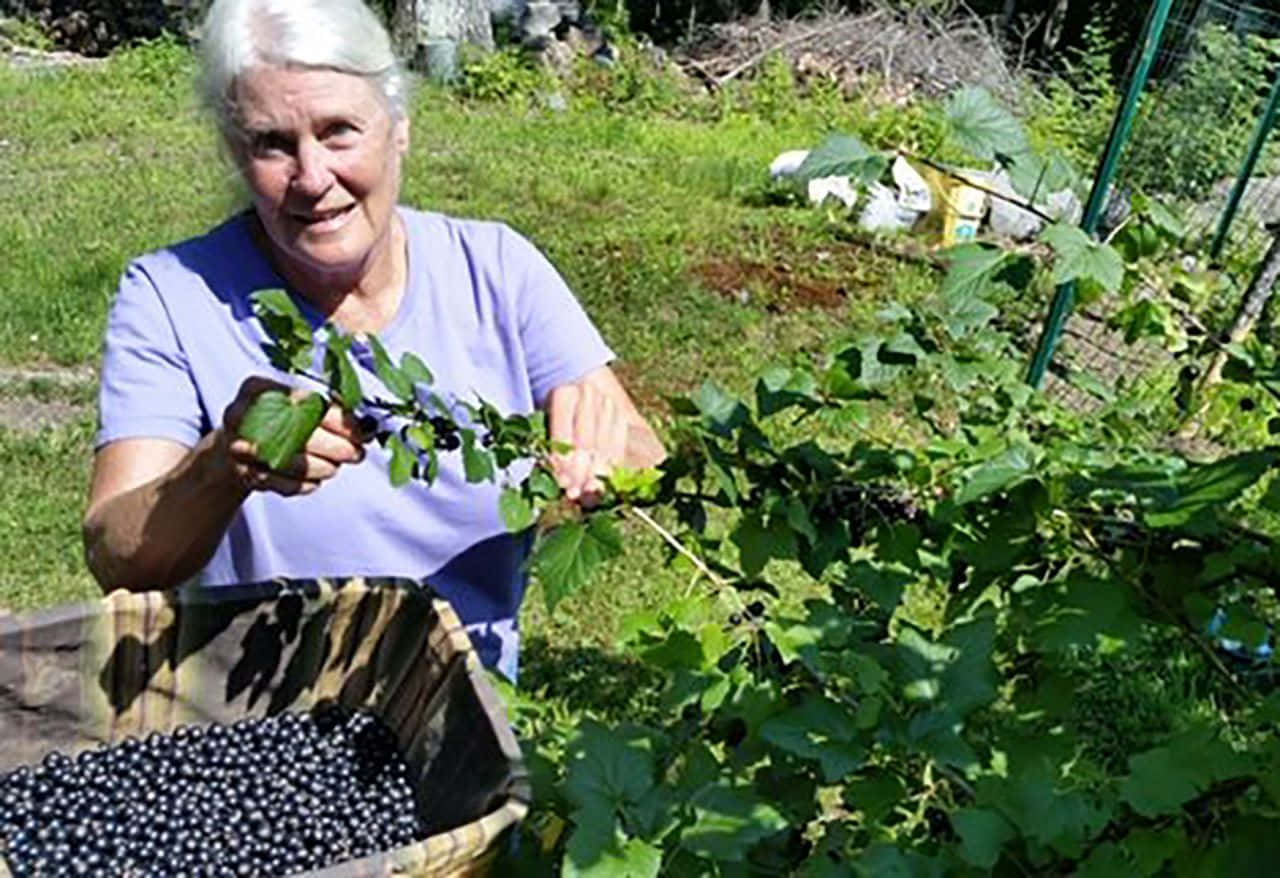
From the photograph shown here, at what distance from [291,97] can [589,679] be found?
200 centimetres

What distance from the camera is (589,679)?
3.52 meters

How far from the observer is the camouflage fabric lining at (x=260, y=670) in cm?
138

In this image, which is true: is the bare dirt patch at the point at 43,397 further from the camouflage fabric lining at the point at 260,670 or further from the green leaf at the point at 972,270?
the green leaf at the point at 972,270

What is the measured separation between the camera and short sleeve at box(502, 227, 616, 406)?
6.67ft

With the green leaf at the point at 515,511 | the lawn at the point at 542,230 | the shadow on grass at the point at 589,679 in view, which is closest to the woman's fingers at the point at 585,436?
the green leaf at the point at 515,511

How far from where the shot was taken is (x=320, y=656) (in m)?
1.55

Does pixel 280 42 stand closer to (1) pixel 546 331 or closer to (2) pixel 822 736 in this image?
(1) pixel 546 331

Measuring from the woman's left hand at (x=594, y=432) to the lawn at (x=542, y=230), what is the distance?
5.73 feet

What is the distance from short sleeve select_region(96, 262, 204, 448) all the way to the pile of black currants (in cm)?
44

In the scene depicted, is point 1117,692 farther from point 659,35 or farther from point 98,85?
point 659,35

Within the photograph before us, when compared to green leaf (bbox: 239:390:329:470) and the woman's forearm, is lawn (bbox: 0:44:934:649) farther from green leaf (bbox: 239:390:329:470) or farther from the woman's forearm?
green leaf (bbox: 239:390:329:470)

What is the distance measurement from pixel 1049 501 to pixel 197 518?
0.92 m

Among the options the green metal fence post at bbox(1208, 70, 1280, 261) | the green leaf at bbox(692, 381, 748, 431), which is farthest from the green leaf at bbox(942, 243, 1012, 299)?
the green metal fence post at bbox(1208, 70, 1280, 261)

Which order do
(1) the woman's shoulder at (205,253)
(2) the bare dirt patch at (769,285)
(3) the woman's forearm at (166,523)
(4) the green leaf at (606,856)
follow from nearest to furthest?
(4) the green leaf at (606,856), (3) the woman's forearm at (166,523), (1) the woman's shoulder at (205,253), (2) the bare dirt patch at (769,285)
